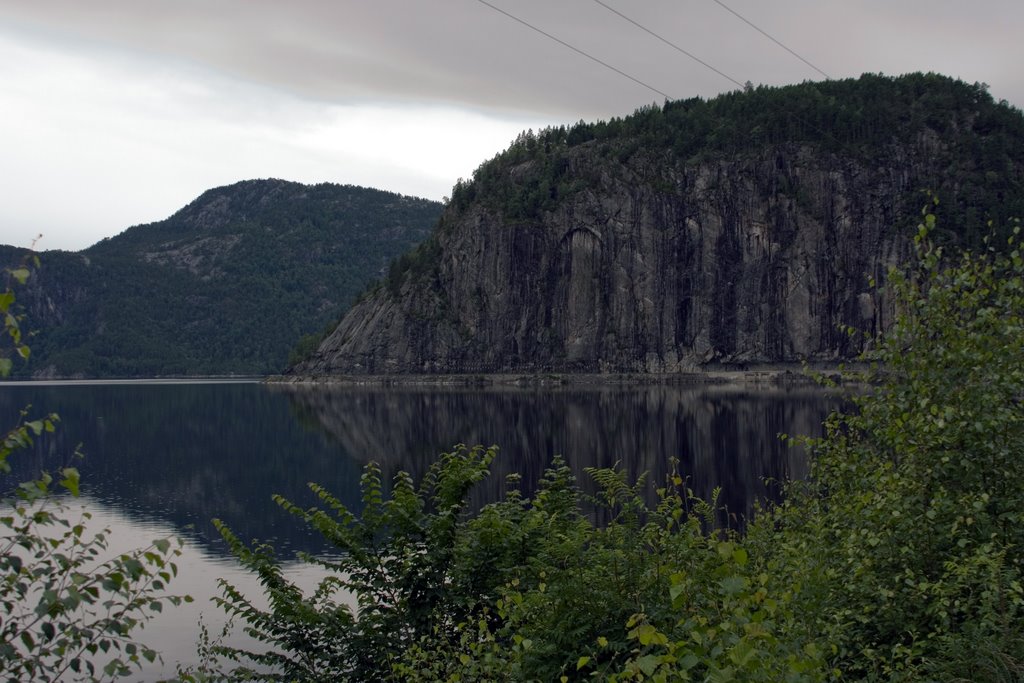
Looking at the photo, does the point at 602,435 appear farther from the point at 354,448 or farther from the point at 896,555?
the point at 896,555

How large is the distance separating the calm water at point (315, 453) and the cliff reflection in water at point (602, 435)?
20 centimetres

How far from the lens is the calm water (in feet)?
137

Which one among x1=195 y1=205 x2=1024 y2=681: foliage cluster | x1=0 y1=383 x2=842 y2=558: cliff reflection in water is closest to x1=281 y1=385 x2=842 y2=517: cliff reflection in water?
x1=0 y1=383 x2=842 y2=558: cliff reflection in water

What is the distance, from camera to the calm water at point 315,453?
41.7 meters

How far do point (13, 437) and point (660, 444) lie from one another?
213ft

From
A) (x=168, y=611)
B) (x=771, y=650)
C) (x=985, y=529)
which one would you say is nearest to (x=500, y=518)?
(x=985, y=529)

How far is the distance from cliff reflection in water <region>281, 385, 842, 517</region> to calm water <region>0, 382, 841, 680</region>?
199 mm

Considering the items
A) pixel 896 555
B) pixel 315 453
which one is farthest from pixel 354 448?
pixel 896 555

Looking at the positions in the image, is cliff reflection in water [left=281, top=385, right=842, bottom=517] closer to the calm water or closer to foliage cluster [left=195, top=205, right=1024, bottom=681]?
the calm water

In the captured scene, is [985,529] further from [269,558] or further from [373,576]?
[269,558]

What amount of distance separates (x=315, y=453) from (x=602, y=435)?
23097mm

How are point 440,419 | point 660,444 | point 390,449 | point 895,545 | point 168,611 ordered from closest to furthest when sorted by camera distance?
1. point 895,545
2. point 168,611
3. point 660,444
4. point 390,449
5. point 440,419

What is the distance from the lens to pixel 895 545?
12.4 meters

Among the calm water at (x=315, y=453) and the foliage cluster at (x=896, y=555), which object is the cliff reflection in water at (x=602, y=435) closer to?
the calm water at (x=315, y=453)
